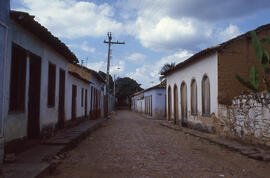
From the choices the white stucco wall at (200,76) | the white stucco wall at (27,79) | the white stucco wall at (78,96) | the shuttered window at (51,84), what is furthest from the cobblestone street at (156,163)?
the white stucco wall at (78,96)

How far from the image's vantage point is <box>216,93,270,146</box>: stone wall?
7773mm

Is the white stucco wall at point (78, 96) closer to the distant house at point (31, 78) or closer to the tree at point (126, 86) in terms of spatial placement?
the distant house at point (31, 78)

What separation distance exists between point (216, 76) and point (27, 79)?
299 inches

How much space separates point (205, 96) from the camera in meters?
12.8

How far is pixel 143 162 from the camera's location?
6090 millimetres

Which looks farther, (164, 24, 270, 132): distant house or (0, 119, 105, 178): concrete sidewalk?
(164, 24, 270, 132): distant house

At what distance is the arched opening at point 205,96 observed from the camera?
12.4m

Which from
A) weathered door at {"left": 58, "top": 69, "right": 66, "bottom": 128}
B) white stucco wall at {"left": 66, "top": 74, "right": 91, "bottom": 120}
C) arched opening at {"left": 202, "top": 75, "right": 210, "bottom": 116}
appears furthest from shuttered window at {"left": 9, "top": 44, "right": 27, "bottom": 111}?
arched opening at {"left": 202, "top": 75, "right": 210, "bottom": 116}

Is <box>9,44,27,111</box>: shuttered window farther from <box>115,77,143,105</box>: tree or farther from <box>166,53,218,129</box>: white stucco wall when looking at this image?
<box>115,77,143,105</box>: tree

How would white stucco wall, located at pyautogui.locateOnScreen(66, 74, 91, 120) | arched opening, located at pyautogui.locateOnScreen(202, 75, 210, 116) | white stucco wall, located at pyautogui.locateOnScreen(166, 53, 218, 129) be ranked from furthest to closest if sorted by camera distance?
1. white stucco wall, located at pyautogui.locateOnScreen(66, 74, 91, 120)
2. arched opening, located at pyautogui.locateOnScreen(202, 75, 210, 116)
3. white stucco wall, located at pyautogui.locateOnScreen(166, 53, 218, 129)

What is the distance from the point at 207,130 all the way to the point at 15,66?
8744 mm

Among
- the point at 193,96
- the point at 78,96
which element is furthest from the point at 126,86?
the point at 193,96

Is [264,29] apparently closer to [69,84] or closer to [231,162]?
[231,162]

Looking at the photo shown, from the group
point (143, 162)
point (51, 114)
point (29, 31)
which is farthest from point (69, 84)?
point (143, 162)
